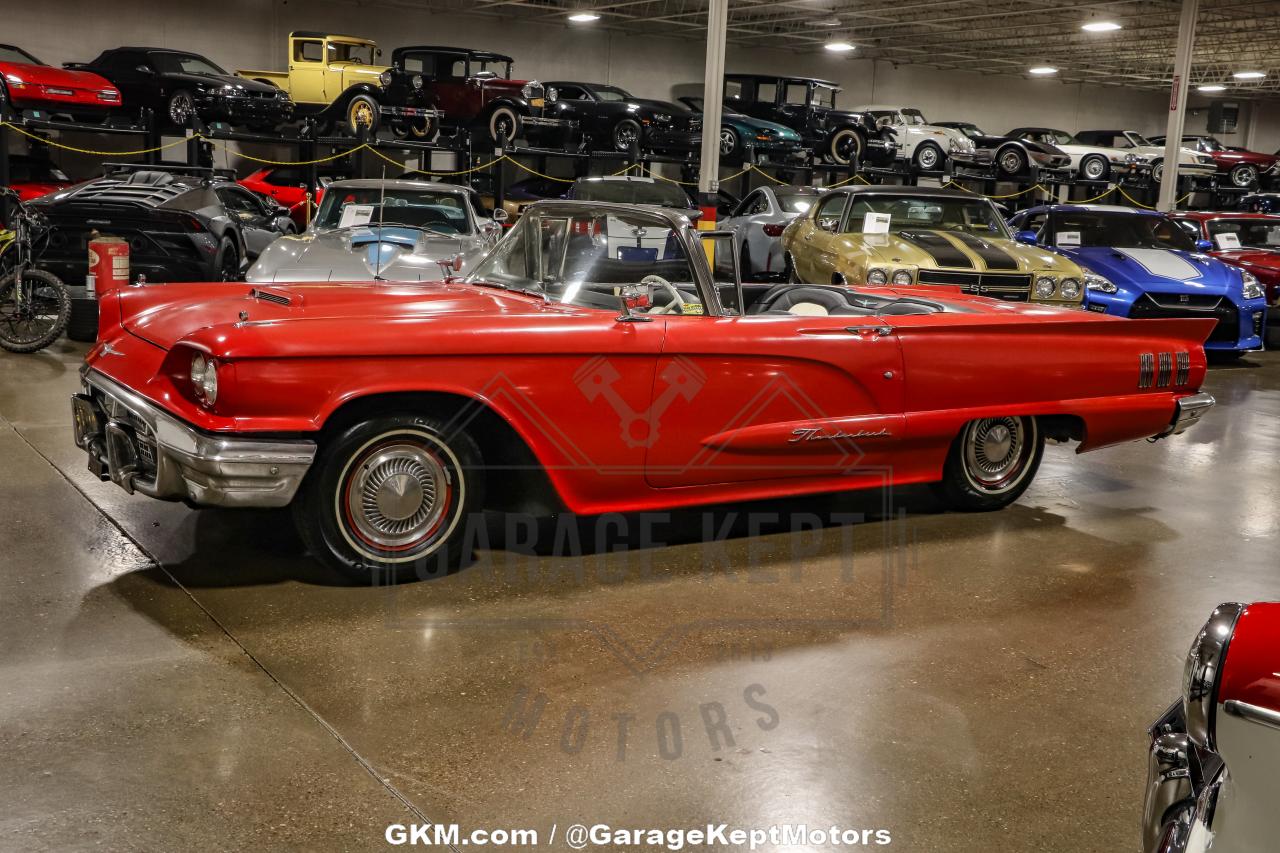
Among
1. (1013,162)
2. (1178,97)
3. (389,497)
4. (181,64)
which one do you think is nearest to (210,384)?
(389,497)

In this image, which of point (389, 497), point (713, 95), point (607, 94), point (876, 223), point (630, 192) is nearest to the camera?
point (389, 497)

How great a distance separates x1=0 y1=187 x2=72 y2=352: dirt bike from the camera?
883cm

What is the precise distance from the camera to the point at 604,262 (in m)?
4.84

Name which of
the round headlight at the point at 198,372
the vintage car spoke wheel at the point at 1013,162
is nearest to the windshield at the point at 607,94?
the vintage car spoke wheel at the point at 1013,162

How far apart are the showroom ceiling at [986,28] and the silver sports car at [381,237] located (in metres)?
13.8

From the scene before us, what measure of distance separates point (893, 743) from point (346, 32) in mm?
23529

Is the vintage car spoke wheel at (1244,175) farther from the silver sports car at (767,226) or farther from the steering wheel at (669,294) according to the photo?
the steering wheel at (669,294)

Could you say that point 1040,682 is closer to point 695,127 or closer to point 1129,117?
point 695,127

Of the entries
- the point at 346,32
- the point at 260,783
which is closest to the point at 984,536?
the point at 260,783

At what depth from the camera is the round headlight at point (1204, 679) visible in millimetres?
1863

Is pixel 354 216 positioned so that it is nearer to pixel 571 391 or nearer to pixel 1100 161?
pixel 571 391

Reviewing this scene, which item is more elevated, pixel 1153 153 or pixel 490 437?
pixel 1153 153

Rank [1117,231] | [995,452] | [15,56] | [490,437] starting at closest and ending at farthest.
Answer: [490,437] → [995,452] → [1117,231] → [15,56]

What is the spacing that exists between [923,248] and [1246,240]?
637 centimetres
